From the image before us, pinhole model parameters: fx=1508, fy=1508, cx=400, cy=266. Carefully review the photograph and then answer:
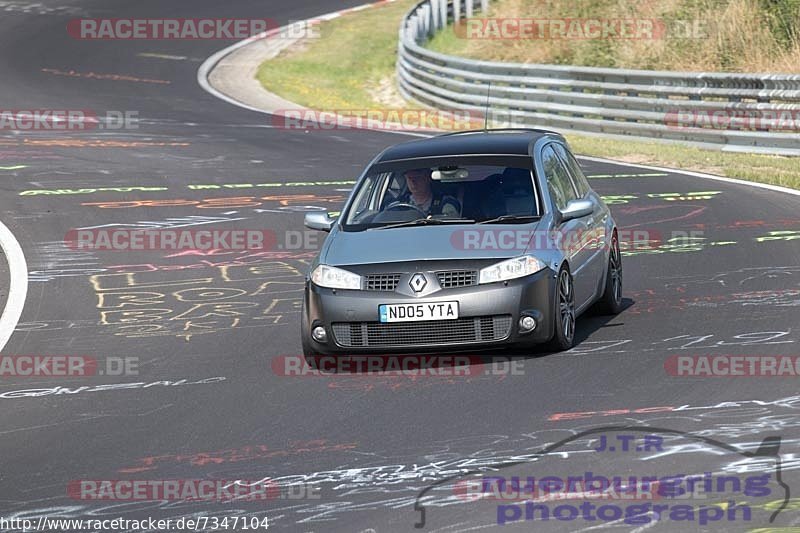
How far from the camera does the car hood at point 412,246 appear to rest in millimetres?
10227

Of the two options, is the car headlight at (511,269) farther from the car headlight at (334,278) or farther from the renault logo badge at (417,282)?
the car headlight at (334,278)

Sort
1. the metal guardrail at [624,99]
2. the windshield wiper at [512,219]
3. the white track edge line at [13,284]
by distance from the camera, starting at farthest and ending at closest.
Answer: the metal guardrail at [624,99] → the white track edge line at [13,284] → the windshield wiper at [512,219]

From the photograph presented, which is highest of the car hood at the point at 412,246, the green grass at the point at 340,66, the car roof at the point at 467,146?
the green grass at the point at 340,66

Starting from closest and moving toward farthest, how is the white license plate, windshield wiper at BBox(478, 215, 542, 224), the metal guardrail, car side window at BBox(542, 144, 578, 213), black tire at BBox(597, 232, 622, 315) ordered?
the white license plate
windshield wiper at BBox(478, 215, 542, 224)
car side window at BBox(542, 144, 578, 213)
black tire at BBox(597, 232, 622, 315)
the metal guardrail

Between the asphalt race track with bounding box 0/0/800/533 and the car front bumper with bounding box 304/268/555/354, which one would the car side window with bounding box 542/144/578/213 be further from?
the car front bumper with bounding box 304/268/555/354

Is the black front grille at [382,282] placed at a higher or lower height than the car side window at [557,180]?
lower

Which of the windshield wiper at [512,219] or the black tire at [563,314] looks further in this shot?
the windshield wiper at [512,219]

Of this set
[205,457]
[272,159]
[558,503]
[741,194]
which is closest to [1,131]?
[272,159]

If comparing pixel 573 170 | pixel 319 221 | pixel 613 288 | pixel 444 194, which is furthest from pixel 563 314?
pixel 573 170

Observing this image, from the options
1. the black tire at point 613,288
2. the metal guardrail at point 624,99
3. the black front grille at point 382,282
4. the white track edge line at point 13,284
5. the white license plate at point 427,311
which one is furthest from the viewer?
the metal guardrail at point 624,99

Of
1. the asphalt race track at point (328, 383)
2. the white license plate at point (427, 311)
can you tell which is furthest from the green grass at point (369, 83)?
the white license plate at point (427, 311)

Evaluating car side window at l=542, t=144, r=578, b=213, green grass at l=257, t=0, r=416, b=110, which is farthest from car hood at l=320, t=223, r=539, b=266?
green grass at l=257, t=0, r=416, b=110

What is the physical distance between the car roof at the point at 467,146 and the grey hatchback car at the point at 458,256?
0.6 inches

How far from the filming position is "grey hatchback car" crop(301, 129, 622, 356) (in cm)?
1005
